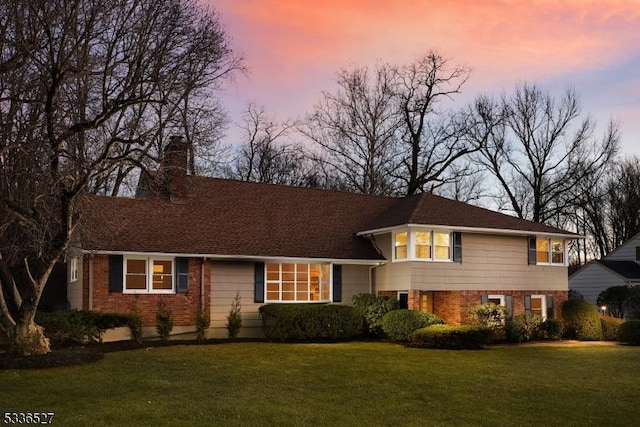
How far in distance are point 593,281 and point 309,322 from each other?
2453cm

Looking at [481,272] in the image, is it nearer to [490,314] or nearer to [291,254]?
[490,314]

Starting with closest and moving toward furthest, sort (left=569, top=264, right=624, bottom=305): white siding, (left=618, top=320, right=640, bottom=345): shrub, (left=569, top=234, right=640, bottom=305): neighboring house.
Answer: (left=618, top=320, right=640, bottom=345): shrub, (left=569, top=234, right=640, bottom=305): neighboring house, (left=569, top=264, right=624, bottom=305): white siding

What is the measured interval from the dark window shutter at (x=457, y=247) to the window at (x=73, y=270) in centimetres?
1289

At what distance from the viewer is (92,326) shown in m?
18.9

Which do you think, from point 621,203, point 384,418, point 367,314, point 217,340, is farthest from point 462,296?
point 621,203

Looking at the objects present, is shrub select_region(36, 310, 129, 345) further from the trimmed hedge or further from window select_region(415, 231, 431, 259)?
window select_region(415, 231, 431, 259)

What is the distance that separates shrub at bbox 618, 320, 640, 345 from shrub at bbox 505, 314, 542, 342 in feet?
8.84

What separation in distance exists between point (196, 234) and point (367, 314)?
6320 mm

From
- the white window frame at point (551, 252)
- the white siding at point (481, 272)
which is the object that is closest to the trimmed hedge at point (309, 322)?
the white siding at point (481, 272)

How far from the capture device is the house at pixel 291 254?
20938 mm

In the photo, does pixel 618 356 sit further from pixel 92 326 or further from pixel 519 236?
pixel 92 326

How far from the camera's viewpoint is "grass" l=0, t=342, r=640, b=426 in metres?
10.2

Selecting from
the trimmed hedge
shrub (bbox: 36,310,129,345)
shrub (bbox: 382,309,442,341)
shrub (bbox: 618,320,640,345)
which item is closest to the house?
shrub (bbox: 36,310,129,345)

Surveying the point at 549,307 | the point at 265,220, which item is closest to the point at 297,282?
the point at 265,220
